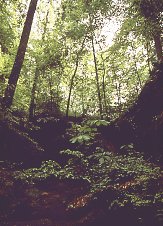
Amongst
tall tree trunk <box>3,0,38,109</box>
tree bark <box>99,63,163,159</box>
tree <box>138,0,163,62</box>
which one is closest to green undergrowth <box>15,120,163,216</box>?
tree bark <box>99,63,163,159</box>

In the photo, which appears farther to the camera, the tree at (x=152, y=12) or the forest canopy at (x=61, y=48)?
the forest canopy at (x=61, y=48)

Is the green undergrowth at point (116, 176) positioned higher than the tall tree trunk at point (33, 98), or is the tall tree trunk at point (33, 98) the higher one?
the tall tree trunk at point (33, 98)

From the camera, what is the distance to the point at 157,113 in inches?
443

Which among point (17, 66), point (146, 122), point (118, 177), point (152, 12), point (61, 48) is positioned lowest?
point (118, 177)

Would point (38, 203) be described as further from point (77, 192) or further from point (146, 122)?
point (146, 122)

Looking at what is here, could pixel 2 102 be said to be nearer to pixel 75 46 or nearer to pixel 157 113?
pixel 157 113

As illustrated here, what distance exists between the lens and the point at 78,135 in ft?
31.4

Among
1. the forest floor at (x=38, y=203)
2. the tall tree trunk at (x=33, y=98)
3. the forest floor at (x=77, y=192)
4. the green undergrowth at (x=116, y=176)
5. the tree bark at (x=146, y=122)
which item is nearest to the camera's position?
the forest floor at (x=77, y=192)

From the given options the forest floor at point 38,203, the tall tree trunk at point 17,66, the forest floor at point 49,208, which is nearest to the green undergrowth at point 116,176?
the forest floor at point 49,208

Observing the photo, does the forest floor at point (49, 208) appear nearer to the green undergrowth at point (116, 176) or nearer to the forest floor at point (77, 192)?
the forest floor at point (77, 192)

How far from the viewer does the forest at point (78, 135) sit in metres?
6.66

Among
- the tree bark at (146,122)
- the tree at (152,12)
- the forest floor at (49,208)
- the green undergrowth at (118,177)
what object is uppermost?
the tree at (152,12)

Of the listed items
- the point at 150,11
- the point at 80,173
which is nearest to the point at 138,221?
the point at 80,173

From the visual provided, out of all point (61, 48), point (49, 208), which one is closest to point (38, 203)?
point (49, 208)
